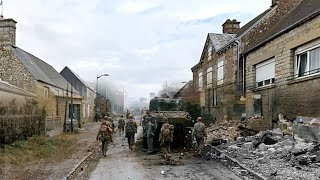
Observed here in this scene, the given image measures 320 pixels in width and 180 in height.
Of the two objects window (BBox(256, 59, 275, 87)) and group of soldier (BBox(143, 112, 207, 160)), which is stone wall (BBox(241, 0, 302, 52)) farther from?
group of soldier (BBox(143, 112, 207, 160))

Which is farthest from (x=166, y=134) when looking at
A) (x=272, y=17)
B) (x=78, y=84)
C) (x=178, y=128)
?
(x=78, y=84)

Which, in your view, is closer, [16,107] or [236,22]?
[16,107]

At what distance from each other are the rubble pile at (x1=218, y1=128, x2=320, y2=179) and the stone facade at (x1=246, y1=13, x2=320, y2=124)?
1.32 m

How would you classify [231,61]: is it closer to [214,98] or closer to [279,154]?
[214,98]

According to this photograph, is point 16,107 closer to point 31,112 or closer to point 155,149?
point 31,112

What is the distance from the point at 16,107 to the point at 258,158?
1053cm

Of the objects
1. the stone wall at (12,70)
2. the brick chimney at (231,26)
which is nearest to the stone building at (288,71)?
the brick chimney at (231,26)

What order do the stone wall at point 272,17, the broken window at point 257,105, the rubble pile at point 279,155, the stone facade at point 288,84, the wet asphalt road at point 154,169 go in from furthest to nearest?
1. the stone wall at point 272,17
2. the broken window at point 257,105
3. the stone facade at point 288,84
4. the wet asphalt road at point 154,169
5. the rubble pile at point 279,155

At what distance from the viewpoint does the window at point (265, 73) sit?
66.7 ft

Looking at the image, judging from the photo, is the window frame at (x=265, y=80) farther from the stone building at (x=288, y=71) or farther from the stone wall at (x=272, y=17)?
the stone wall at (x=272, y=17)

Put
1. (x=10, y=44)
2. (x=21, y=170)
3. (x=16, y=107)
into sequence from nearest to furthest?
1. (x=21, y=170)
2. (x=16, y=107)
3. (x=10, y=44)

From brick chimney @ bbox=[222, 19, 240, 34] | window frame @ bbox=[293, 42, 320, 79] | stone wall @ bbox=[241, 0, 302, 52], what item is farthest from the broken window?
brick chimney @ bbox=[222, 19, 240, 34]

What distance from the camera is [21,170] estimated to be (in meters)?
12.3

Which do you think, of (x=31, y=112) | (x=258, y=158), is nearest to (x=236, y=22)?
(x=31, y=112)
